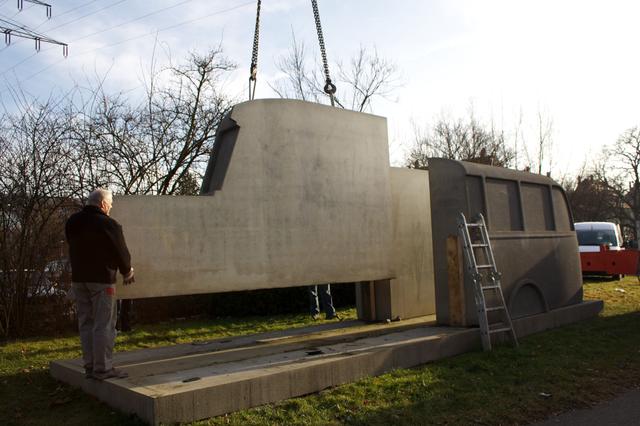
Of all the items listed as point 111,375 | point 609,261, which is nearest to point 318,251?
point 111,375

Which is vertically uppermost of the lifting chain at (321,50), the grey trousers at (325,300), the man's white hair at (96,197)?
the lifting chain at (321,50)

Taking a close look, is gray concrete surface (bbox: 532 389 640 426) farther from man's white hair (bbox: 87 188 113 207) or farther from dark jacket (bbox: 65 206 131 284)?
man's white hair (bbox: 87 188 113 207)

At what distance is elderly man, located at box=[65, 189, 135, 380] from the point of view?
5508 mm

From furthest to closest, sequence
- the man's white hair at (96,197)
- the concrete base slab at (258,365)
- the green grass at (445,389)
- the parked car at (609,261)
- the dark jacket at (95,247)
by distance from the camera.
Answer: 1. the parked car at (609,261)
2. the man's white hair at (96,197)
3. the dark jacket at (95,247)
4. the green grass at (445,389)
5. the concrete base slab at (258,365)

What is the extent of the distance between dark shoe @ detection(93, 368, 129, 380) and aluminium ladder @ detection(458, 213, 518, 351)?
189 inches

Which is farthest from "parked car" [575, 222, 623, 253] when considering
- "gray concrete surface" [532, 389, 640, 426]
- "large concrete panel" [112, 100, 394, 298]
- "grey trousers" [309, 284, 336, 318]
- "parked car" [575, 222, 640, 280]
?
"gray concrete surface" [532, 389, 640, 426]

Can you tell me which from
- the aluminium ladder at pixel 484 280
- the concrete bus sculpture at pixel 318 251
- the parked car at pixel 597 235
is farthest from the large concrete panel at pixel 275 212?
the parked car at pixel 597 235

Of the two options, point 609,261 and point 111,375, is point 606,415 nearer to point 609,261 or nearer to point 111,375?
point 111,375

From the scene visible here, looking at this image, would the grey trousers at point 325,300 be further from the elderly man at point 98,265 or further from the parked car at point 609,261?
the parked car at point 609,261

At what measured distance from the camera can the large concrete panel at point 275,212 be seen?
6.80m

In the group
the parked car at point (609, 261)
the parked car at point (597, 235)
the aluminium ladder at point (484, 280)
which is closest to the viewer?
the aluminium ladder at point (484, 280)

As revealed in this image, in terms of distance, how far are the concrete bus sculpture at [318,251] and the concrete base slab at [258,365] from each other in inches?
0.7

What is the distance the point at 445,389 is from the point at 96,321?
3791 mm

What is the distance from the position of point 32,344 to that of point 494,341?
752cm
